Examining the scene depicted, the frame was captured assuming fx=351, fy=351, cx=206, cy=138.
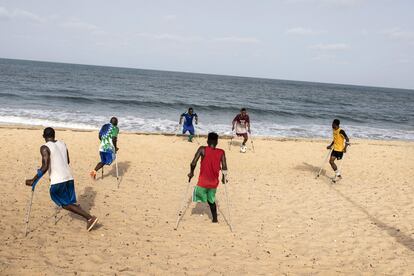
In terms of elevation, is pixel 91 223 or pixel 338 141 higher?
pixel 338 141

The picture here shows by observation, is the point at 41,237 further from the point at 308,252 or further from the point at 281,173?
the point at 281,173

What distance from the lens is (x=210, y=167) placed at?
22.6 ft

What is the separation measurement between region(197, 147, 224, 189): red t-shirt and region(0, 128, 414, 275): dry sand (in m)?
1.08

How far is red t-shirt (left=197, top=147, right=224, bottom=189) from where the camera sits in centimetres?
683

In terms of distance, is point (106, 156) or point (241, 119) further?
point (241, 119)

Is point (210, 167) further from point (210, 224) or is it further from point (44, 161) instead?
point (44, 161)

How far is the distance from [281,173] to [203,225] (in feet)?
19.3

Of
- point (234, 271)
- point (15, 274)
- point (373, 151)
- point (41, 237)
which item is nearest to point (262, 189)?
point (234, 271)

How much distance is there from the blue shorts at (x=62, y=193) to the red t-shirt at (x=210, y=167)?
2.44 m

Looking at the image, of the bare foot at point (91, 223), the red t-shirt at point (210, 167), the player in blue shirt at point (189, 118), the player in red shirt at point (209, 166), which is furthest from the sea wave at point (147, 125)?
the bare foot at point (91, 223)

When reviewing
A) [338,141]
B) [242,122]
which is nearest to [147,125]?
[242,122]

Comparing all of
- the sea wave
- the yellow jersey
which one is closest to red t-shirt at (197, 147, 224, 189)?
the yellow jersey

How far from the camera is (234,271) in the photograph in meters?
5.78

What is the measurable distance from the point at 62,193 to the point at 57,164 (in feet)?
1.85
